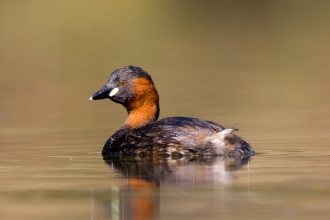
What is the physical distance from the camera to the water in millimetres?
7203

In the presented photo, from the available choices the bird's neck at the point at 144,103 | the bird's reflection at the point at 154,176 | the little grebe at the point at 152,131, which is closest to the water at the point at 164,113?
the bird's reflection at the point at 154,176

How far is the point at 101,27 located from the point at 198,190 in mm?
30501

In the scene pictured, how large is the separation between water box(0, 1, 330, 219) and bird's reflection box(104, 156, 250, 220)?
0.04 ft

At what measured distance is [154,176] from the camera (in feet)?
27.8

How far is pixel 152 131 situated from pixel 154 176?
5.50 ft

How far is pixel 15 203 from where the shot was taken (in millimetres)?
7246

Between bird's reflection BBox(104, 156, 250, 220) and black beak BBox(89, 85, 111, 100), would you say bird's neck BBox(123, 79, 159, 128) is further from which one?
bird's reflection BBox(104, 156, 250, 220)

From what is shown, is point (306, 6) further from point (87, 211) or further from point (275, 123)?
point (87, 211)

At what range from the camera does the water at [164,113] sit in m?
7.20

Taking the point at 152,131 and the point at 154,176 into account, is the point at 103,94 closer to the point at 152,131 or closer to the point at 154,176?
the point at 152,131

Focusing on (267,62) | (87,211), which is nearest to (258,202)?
(87,211)

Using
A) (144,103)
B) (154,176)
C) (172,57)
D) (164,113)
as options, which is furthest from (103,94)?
(172,57)

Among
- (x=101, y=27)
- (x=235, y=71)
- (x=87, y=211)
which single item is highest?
(x=101, y=27)

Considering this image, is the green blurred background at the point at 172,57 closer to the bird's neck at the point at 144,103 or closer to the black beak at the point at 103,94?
the bird's neck at the point at 144,103
